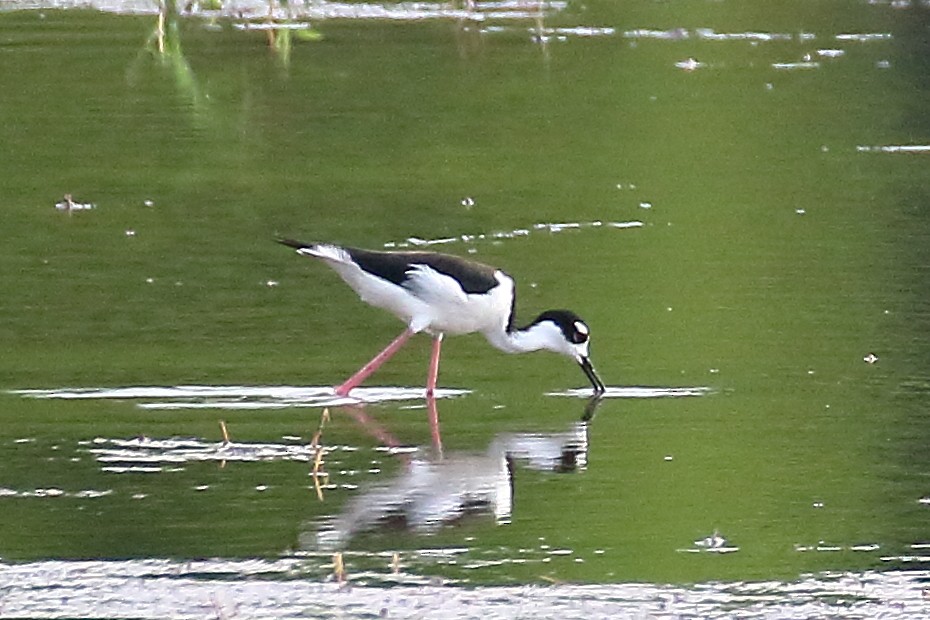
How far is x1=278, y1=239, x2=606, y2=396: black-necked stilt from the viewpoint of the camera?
30.8 ft

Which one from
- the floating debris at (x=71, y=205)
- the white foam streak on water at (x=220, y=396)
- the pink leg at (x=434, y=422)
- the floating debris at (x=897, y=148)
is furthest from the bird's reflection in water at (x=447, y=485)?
the floating debris at (x=897, y=148)

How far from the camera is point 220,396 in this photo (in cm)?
893

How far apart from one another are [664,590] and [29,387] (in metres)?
3.47

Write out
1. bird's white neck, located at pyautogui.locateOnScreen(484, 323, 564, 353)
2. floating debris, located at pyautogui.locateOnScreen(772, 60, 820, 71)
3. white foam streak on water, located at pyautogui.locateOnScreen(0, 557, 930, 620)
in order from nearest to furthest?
white foam streak on water, located at pyautogui.locateOnScreen(0, 557, 930, 620)
bird's white neck, located at pyautogui.locateOnScreen(484, 323, 564, 353)
floating debris, located at pyautogui.locateOnScreen(772, 60, 820, 71)

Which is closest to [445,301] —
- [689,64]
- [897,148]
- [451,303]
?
[451,303]

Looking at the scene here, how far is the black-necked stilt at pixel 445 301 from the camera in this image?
Answer: 9398mm

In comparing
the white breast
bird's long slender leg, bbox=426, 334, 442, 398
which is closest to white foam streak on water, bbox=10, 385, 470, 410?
bird's long slender leg, bbox=426, 334, 442, 398

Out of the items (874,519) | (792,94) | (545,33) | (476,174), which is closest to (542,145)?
(476,174)

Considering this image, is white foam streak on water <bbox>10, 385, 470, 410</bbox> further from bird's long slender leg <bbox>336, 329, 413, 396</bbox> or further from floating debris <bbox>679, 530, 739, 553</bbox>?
floating debris <bbox>679, 530, 739, 553</bbox>

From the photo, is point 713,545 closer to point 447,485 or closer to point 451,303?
point 447,485

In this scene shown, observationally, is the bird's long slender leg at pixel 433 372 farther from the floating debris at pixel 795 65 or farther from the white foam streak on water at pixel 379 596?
the floating debris at pixel 795 65

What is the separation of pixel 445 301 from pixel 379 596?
3284 millimetres

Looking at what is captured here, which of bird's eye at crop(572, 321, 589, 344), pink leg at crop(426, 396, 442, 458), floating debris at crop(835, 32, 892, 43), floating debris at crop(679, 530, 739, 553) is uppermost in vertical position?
bird's eye at crop(572, 321, 589, 344)

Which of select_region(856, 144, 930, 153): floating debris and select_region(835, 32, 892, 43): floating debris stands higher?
select_region(856, 144, 930, 153): floating debris
